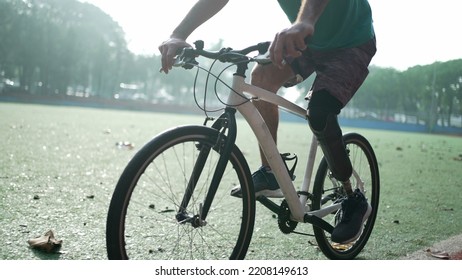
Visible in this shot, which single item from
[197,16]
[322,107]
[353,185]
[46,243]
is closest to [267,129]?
[322,107]

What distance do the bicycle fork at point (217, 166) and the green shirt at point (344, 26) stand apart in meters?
0.64

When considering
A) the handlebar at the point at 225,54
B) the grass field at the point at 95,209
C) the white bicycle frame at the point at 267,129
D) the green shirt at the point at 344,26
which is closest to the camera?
the handlebar at the point at 225,54

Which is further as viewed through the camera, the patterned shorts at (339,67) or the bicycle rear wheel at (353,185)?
the bicycle rear wheel at (353,185)

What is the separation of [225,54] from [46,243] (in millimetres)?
1147

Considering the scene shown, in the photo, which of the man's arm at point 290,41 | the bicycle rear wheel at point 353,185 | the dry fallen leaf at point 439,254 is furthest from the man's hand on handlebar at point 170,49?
the dry fallen leaf at point 439,254

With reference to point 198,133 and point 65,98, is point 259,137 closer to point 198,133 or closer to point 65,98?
point 198,133

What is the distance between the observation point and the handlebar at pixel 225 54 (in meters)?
1.63

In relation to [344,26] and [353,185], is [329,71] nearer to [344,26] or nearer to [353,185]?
[344,26]

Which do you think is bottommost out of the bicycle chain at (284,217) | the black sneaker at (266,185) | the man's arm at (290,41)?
the bicycle chain at (284,217)

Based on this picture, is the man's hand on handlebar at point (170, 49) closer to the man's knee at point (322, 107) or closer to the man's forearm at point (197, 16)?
the man's forearm at point (197, 16)

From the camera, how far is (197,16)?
6.75ft

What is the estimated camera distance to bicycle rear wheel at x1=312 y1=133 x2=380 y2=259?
232 centimetres

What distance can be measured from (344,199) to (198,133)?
103 cm
